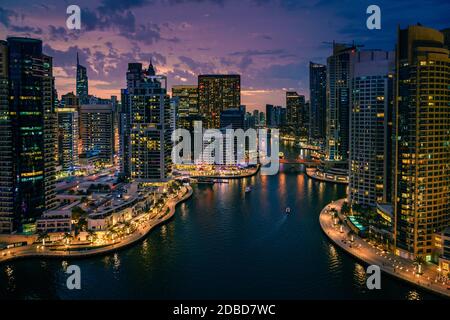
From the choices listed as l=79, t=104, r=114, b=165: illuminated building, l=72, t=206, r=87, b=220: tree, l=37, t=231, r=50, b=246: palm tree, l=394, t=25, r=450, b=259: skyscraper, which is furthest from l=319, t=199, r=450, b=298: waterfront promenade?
l=79, t=104, r=114, b=165: illuminated building

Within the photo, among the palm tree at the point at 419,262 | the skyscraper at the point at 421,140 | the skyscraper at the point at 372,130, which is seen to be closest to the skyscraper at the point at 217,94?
the skyscraper at the point at 372,130

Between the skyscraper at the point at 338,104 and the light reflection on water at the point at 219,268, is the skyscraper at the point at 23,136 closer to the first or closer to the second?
the light reflection on water at the point at 219,268

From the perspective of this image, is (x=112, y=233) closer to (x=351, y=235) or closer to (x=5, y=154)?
(x=5, y=154)

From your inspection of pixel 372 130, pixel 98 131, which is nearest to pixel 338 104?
pixel 372 130

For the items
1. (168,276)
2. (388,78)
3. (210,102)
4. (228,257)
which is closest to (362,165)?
(388,78)

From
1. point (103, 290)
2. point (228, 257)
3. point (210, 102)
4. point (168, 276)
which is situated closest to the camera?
point (103, 290)

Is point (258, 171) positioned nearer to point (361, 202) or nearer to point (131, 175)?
point (131, 175)
